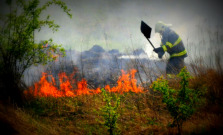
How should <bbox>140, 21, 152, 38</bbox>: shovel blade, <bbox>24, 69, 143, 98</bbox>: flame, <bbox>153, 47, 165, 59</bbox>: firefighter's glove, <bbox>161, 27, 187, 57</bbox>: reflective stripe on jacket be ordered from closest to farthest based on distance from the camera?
<bbox>140, 21, 152, 38</bbox>: shovel blade → <bbox>153, 47, 165, 59</bbox>: firefighter's glove → <bbox>161, 27, 187, 57</bbox>: reflective stripe on jacket → <bbox>24, 69, 143, 98</bbox>: flame

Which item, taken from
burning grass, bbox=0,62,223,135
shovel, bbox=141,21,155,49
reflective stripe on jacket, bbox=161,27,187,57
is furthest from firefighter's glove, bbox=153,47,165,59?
burning grass, bbox=0,62,223,135

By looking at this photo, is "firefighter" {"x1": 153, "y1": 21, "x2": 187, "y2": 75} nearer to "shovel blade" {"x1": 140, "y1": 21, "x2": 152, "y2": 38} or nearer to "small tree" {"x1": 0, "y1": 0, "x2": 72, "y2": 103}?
"shovel blade" {"x1": 140, "y1": 21, "x2": 152, "y2": 38}

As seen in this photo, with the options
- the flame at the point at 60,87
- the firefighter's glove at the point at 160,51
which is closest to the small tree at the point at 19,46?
the flame at the point at 60,87

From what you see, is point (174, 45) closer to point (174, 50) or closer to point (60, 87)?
point (174, 50)

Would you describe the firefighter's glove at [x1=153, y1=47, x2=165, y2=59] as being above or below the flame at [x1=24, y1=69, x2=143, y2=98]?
above

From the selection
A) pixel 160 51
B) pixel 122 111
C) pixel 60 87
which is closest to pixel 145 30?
pixel 160 51

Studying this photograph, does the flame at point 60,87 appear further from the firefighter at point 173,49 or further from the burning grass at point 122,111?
the firefighter at point 173,49

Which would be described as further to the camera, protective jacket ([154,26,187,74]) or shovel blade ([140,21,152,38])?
protective jacket ([154,26,187,74])

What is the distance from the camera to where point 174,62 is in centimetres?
510

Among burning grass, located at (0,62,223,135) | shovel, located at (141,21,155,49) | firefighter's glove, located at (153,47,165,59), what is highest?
shovel, located at (141,21,155,49)

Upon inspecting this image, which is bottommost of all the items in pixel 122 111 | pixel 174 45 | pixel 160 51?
pixel 122 111

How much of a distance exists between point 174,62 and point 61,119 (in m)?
5.44

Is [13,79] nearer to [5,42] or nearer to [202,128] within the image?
[5,42]

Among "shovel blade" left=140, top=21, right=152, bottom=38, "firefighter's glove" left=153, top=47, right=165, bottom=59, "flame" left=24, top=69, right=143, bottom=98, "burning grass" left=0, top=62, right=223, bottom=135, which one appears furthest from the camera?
"flame" left=24, top=69, right=143, bottom=98
